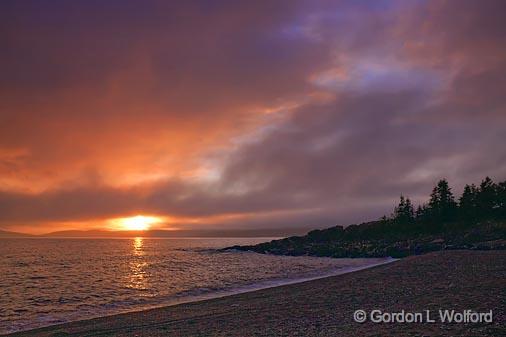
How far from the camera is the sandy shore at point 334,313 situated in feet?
50.2

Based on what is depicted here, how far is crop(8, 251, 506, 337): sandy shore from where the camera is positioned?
603 inches

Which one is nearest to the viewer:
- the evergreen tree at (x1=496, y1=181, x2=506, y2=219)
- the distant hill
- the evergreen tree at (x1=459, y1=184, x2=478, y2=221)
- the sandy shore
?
the sandy shore

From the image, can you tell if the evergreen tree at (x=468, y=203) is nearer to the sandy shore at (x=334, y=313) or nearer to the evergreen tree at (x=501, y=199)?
the evergreen tree at (x=501, y=199)

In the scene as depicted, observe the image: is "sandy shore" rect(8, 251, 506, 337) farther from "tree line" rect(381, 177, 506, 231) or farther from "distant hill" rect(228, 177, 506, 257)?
"tree line" rect(381, 177, 506, 231)

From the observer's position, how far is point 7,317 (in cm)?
2962

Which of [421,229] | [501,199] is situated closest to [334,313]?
[421,229]

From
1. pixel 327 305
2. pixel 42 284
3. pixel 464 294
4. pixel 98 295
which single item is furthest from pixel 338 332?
pixel 42 284

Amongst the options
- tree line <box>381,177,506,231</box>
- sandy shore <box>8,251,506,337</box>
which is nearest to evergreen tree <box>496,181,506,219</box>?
tree line <box>381,177,506,231</box>

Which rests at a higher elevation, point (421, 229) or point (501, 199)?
point (501, 199)

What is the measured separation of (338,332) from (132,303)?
2496cm

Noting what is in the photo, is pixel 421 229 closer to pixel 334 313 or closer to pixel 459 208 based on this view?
pixel 459 208

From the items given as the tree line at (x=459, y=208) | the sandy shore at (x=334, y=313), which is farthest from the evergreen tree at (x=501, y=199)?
the sandy shore at (x=334, y=313)

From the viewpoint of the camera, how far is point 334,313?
19516 millimetres

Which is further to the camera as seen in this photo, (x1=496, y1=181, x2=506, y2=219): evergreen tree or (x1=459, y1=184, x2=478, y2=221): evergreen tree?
(x1=459, y1=184, x2=478, y2=221): evergreen tree
